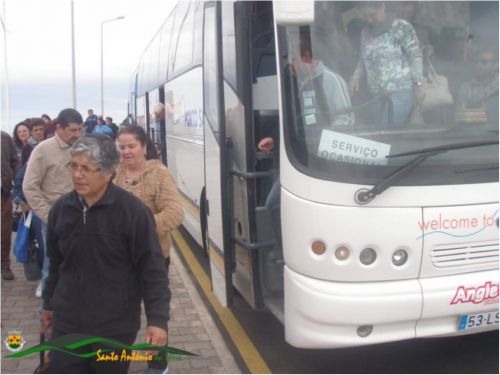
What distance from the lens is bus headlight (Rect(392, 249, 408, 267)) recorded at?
3.88 meters

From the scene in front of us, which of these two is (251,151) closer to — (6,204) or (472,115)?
(472,115)

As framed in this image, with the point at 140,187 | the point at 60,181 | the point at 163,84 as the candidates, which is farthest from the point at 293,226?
the point at 163,84

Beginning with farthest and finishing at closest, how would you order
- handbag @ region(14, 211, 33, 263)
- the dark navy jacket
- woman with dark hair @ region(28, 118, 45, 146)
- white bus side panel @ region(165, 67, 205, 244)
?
1. woman with dark hair @ region(28, 118, 45, 146)
2. white bus side panel @ region(165, 67, 205, 244)
3. handbag @ region(14, 211, 33, 263)
4. the dark navy jacket

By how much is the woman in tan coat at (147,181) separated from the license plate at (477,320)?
2.08 metres

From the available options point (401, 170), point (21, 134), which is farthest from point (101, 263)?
point (21, 134)

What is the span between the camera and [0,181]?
22.0ft

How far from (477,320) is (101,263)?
2.59m

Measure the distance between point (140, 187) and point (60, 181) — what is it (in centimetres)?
126

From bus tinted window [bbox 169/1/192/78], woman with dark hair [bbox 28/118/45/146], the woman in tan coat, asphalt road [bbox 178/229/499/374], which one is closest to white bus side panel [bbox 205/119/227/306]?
asphalt road [bbox 178/229/499/374]

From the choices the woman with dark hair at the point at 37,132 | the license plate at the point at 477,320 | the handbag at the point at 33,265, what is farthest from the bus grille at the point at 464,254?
the woman with dark hair at the point at 37,132

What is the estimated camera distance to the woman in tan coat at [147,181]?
14.2 ft

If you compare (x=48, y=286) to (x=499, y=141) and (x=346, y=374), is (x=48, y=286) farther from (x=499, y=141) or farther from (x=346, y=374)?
(x=499, y=141)

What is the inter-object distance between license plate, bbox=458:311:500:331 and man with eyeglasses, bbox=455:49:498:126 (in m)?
1.31

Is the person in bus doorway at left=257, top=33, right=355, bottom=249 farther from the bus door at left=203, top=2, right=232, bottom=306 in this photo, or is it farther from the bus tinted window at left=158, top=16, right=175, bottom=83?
the bus tinted window at left=158, top=16, right=175, bottom=83
